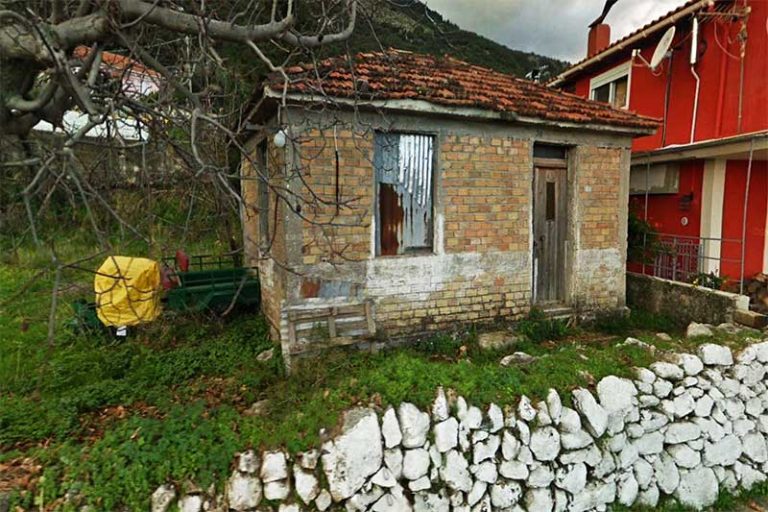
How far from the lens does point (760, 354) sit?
191 inches

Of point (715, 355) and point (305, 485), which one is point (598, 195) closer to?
point (715, 355)

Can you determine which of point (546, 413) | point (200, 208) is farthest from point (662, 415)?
point (200, 208)

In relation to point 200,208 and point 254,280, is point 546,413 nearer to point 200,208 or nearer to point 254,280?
point 254,280

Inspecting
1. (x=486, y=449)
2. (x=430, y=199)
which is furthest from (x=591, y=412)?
(x=430, y=199)

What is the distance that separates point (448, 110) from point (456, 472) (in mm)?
4390

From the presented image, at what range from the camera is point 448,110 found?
555cm

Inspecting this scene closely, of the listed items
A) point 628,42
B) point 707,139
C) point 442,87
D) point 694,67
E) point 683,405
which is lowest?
point 683,405

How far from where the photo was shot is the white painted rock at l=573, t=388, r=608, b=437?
13.0 ft

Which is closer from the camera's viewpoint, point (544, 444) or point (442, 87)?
point (544, 444)

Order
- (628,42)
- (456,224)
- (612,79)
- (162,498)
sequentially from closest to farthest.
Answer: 1. (162,498)
2. (456,224)
3. (628,42)
4. (612,79)

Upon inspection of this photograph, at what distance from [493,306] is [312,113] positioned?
12.6 ft

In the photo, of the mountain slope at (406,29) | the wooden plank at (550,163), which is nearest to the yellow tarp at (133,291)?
the mountain slope at (406,29)

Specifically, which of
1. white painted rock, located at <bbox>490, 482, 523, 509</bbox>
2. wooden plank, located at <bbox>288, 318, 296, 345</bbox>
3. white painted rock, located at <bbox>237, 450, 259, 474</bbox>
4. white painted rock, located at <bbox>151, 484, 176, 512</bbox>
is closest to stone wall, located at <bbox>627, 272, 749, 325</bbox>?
white painted rock, located at <bbox>490, 482, 523, 509</bbox>

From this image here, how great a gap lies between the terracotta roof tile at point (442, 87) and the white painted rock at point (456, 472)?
390 centimetres
